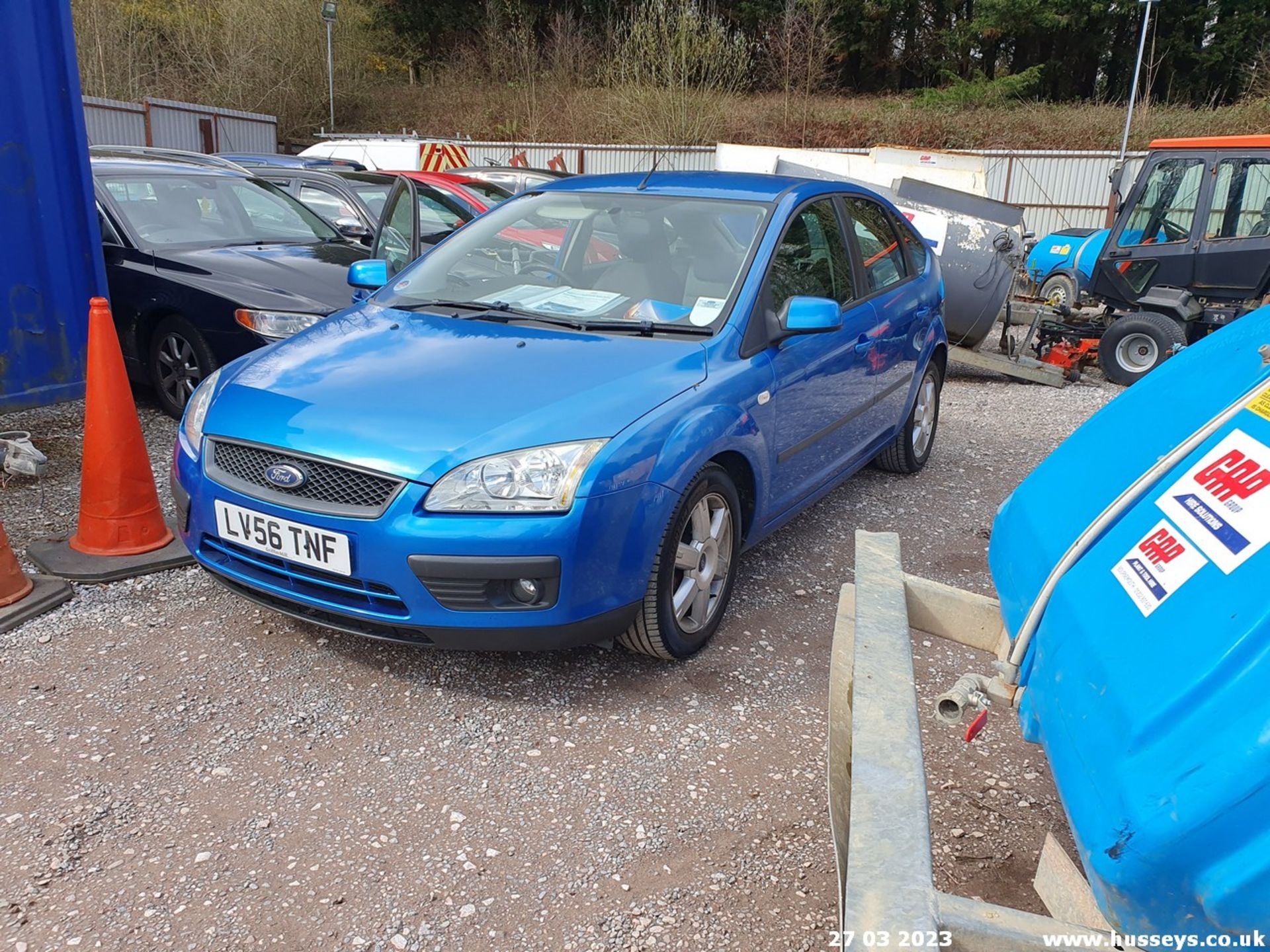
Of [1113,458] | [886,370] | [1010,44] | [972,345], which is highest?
[1010,44]

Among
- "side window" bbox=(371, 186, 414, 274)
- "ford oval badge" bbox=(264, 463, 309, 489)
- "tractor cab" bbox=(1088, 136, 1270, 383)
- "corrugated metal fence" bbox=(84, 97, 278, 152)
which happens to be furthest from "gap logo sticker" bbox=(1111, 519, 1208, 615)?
"corrugated metal fence" bbox=(84, 97, 278, 152)

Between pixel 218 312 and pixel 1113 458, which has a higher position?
pixel 1113 458

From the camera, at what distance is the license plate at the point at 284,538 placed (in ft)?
9.74

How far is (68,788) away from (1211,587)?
9.04ft

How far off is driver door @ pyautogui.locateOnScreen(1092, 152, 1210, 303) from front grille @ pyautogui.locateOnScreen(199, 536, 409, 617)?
29.3 ft

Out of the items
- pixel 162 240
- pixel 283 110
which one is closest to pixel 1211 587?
pixel 162 240

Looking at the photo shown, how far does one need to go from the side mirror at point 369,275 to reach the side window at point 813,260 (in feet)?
5.76

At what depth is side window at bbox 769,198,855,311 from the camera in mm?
3980

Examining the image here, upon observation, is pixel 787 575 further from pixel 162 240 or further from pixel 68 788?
pixel 162 240

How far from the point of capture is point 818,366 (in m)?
4.11

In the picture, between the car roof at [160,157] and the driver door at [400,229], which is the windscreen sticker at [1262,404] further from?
the car roof at [160,157]

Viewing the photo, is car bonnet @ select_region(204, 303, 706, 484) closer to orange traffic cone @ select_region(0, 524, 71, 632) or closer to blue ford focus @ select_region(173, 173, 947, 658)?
blue ford focus @ select_region(173, 173, 947, 658)

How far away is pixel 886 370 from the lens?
4867 mm

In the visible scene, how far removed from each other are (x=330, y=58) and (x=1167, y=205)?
21496mm
